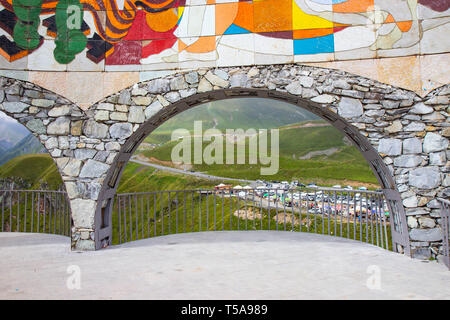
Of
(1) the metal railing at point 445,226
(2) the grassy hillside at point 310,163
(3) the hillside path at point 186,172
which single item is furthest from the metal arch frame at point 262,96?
(2) the grassy hillside at point 310,163

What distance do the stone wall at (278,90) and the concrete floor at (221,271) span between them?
754 millimetres

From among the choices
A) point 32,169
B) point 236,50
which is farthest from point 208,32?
point 32,169

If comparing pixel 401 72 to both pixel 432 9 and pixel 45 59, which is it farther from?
pixel 45 59

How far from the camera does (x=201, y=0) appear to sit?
18.9 ft

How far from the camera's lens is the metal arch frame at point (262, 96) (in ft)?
17.5

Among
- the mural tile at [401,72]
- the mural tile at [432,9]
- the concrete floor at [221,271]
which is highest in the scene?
the mural tile at [432,9]

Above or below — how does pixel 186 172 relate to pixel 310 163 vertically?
below

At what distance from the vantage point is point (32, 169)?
131 ft

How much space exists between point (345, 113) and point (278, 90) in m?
1.02

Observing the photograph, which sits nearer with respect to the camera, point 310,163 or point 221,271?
Answer: point 221,271

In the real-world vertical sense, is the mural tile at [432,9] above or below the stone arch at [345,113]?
above

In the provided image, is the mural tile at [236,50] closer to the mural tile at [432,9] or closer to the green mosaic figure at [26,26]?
the mural tile at [432,9]

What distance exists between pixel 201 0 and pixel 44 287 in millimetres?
4532

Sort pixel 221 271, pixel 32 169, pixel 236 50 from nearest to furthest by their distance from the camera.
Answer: pixel 221 271 → pixel 236 50 → pixel 32 169
